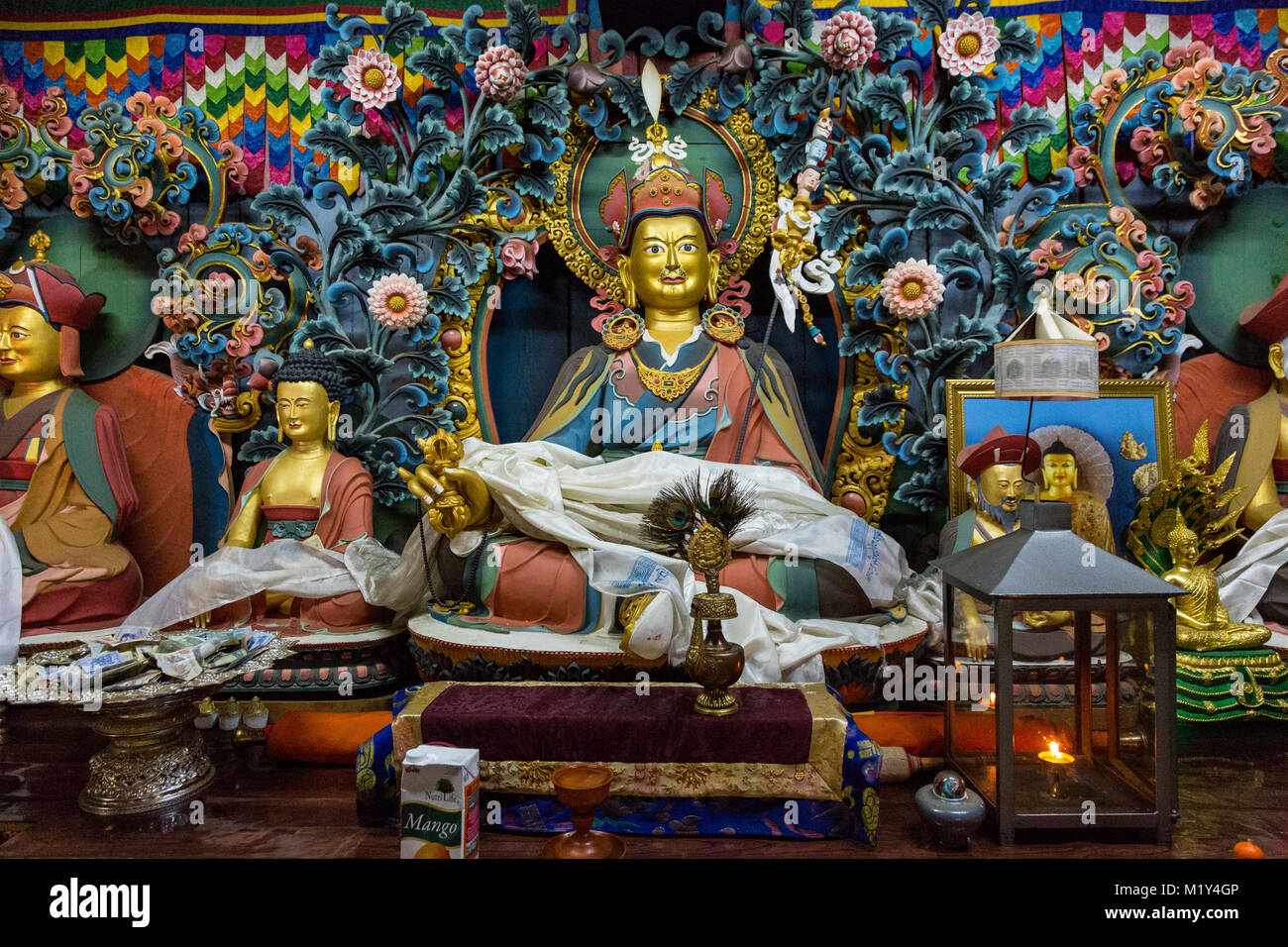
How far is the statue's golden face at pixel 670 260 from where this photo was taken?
3.62 meters

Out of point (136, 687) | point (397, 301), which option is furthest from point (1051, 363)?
point (136, 687)

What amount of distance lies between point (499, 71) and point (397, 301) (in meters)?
1.12

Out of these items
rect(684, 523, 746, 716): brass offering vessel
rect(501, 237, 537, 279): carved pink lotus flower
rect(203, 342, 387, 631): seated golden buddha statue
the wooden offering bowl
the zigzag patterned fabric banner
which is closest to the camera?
the wooden offering bowl

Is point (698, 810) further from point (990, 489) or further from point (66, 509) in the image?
point (66, 509)

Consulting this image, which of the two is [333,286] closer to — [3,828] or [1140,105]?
[3,828]

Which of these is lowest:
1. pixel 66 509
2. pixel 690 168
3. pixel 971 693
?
pixel 971 693

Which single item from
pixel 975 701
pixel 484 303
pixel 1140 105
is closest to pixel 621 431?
pixel 484 303

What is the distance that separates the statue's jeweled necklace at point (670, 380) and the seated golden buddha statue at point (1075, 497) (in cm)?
153

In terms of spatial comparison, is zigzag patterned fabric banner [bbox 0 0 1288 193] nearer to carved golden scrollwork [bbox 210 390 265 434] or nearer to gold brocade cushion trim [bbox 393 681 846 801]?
carved golden scrollwork [bbox 210 390 265 434]

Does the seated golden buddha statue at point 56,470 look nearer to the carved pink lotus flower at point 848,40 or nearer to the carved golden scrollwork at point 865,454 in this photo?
the carved golden scrollwork at point 865,454

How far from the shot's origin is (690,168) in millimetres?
3891

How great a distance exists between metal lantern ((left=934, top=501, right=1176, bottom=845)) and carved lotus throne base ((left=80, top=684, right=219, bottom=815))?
2294 millimetres

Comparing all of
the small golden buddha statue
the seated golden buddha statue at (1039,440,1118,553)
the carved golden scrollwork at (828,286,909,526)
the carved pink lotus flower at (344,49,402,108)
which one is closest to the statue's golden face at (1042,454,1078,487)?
the seated golden buddha statue at (1039,440,1118,553)

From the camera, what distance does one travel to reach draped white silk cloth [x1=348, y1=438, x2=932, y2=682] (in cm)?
268
